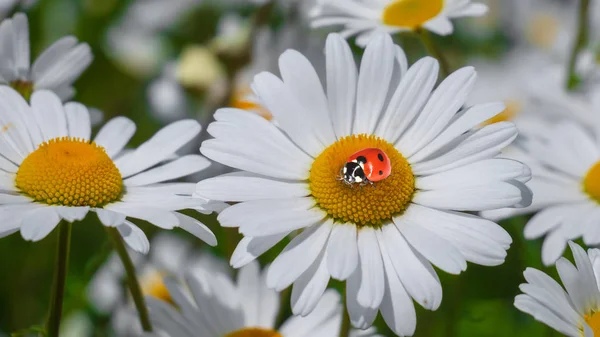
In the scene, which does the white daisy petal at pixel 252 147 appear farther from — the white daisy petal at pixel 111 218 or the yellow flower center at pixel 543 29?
the yellow flower center at pixel 543 29

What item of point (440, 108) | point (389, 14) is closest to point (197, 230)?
point (440, 108)

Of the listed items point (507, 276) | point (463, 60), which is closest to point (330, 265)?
point (507, 276)

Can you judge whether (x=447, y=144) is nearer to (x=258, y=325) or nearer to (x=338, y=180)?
(x=338, y=180)

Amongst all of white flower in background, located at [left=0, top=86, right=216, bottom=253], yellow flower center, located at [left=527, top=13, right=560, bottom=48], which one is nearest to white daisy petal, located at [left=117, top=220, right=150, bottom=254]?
white flower in background, located at [left=0, top=86, right=216, bottom=253]

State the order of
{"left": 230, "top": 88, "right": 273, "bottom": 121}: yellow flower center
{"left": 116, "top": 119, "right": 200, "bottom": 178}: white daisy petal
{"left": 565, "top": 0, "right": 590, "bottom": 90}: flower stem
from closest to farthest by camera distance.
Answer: {"left": 116, "top": 119, "right": 200, "bottom": 178}: white daisy petal, {"left": 565, "top": 0, "right": 590, "bottom": 90}: flower stem, {"left": 230, "top": 88, "right": 273, "bottom": 121}: yellow flower center

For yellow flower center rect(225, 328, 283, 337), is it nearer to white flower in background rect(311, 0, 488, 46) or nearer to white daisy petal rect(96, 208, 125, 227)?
white daisy petal rect(96, 208, 125, 227)

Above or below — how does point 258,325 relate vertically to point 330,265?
below
